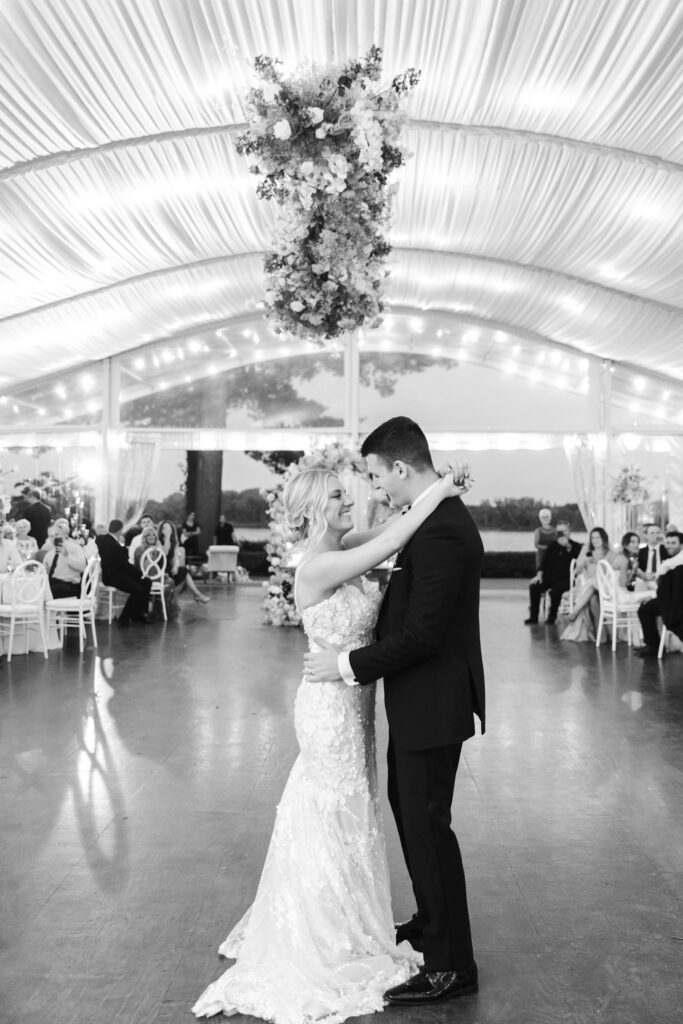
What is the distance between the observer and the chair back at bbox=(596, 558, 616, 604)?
9.70 m

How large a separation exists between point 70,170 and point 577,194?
4.94 meters

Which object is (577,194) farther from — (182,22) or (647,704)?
(647,704)

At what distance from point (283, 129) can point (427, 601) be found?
2749mm

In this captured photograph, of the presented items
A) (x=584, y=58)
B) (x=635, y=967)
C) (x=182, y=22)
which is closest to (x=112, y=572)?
(x=182, y=22)

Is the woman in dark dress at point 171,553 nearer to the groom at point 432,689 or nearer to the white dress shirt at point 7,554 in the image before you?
the white dress shirt at point 7,554

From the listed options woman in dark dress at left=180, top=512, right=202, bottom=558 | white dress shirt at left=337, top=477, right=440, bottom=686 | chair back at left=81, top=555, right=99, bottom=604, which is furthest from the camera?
woman in dark dress at left=180, top=512, right=202, bottom=558

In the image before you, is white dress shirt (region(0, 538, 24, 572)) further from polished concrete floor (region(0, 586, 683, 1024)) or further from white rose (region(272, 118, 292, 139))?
white rose (region(272, 118, 292, 139))

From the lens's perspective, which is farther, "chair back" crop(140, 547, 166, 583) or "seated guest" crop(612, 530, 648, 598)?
"chair back" crop(140, 547, 166, 583)

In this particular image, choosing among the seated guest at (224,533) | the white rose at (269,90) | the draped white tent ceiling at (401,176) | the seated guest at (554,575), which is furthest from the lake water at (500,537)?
the white rose at (269,90)

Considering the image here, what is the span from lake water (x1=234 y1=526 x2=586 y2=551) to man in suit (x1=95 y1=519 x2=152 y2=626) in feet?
45.9

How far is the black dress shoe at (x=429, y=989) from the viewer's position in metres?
2.61

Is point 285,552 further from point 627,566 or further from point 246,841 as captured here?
point 246,841

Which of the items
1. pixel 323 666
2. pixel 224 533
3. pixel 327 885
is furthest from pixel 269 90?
pixel 224 533

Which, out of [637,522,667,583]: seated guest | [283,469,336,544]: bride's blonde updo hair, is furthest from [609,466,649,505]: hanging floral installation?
[283,469,336,544]: bride's blonde updo hair
